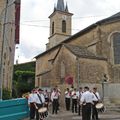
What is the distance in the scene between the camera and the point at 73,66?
2773 centimetres

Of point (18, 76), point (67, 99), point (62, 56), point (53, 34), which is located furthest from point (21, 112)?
point (53, 34)

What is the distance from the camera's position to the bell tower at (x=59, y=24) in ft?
192

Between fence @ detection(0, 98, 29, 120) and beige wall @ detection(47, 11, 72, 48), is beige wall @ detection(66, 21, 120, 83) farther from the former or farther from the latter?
beige wall @ detection(47, 11, 72, 48)

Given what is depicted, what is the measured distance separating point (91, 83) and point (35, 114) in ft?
44.8

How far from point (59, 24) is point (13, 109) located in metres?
48.7

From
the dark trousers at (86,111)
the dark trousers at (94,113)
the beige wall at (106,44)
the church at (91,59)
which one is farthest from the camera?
the beige wall at (106,44)

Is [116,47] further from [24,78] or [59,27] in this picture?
[59,27]

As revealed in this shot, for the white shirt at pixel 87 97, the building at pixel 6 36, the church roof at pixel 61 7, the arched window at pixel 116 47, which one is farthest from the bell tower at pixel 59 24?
the white shirt at pixel 87 97

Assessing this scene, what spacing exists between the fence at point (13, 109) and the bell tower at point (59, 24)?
45.0 m

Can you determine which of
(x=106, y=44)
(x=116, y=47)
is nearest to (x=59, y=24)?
(x=106, y=44)

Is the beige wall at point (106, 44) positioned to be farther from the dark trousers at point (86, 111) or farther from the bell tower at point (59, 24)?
the bell tower at point (59, 24)

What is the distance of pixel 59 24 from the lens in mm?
59281

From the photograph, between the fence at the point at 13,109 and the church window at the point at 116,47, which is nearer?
the fence at the point at 13,109

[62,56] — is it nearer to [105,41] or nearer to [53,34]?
[105,41]
